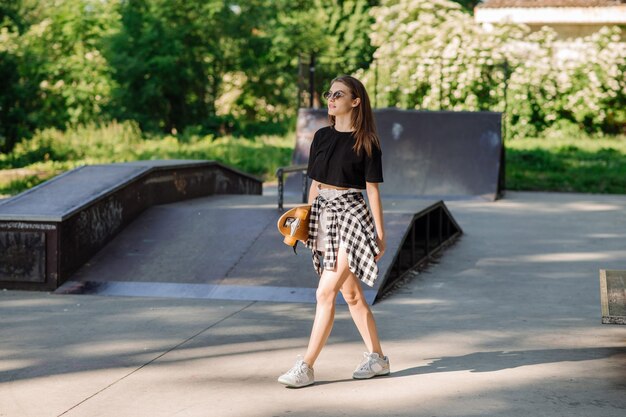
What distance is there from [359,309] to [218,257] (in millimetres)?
3589

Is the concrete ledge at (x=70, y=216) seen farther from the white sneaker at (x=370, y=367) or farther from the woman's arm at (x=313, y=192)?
the white sneaker at (x=370, y=367)

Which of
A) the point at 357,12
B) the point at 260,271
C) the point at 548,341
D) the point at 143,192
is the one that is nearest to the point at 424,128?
the point at 143,192

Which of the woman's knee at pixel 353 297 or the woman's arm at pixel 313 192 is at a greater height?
the woman's arm at pixel 313 192

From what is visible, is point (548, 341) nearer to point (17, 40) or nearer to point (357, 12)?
point (17, 40)

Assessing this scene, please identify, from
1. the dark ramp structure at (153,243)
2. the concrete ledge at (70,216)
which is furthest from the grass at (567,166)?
the concrete ledge at (70,216)

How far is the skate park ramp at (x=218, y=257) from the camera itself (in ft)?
27.6

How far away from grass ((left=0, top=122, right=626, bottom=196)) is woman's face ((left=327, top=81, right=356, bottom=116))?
1208 centimetres

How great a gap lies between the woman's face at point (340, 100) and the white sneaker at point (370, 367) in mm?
1413

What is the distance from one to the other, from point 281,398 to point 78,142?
1952cm

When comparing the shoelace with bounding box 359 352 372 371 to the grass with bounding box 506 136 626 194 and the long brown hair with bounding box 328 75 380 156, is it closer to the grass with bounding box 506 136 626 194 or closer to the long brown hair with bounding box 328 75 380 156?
the long brown hair with bounding box 328 75 380 156

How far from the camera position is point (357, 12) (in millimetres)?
37406

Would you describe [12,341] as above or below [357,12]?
below

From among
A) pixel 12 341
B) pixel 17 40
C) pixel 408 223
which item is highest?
pixel 17 40

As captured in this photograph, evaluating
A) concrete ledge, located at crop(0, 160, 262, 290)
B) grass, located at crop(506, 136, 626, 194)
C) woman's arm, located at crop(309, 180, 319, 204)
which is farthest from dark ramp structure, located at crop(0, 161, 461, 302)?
grass, located at crop(506, 136, 626, 194)
